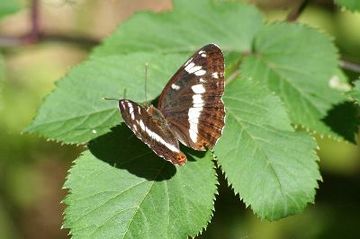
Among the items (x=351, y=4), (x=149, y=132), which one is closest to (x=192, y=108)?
(x=149, y=132)

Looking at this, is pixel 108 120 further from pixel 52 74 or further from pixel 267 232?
pixel 52 74

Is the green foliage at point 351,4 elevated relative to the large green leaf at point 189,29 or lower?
elevated

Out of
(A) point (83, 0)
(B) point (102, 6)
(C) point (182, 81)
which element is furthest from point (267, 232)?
(B) point (102, 6)

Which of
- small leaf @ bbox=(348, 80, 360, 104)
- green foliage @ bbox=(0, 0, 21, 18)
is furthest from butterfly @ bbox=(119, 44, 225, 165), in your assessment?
green foliage @ bbox=(0, 0, 21, 18)

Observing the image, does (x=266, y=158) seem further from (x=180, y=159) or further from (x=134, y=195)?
(x=134, y=195)

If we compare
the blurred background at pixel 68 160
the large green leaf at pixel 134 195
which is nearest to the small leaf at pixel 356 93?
the large green leaf at pixel 134 195

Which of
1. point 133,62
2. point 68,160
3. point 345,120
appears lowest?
point 68,160

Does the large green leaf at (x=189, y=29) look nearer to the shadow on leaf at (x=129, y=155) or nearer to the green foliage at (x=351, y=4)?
the green foliage at (x=351, y=4)
